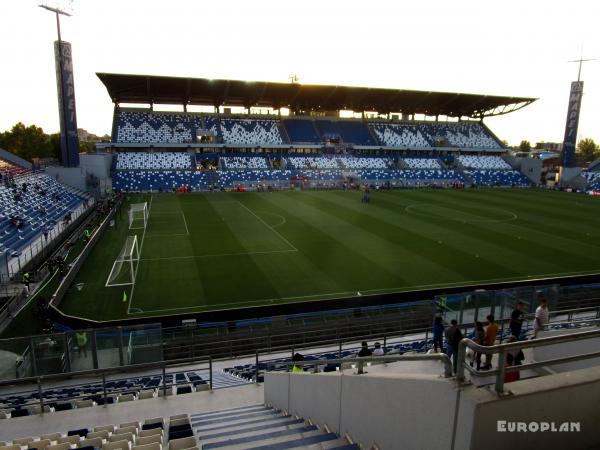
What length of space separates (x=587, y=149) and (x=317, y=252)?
125871mm

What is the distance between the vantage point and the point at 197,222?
33.7 meters

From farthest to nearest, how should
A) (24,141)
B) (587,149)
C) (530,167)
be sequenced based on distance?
(587,149), (24,141), (530,167)

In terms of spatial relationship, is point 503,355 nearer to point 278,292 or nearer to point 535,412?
point 535,412

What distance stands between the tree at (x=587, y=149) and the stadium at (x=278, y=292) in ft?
198

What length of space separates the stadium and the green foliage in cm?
1984

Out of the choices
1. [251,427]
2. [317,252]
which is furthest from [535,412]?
[317,252]

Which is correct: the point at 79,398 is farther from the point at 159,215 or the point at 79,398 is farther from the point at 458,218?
the point at 458,218

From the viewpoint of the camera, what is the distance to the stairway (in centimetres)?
492

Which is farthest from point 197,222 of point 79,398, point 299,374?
point 299,374

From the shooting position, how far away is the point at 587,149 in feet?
388

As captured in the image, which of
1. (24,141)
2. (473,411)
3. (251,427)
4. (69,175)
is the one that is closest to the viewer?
(473,411)

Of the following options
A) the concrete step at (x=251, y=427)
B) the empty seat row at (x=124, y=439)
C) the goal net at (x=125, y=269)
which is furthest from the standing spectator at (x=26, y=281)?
the concrete step at (x=251, y=427)

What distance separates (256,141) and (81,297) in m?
51.5

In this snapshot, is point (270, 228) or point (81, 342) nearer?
point (81, 342)
